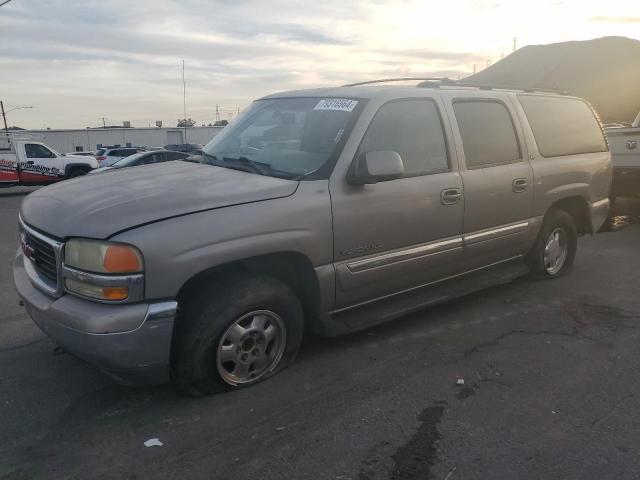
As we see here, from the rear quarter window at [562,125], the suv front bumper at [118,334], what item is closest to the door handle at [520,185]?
the rear quarter window at [562,125]

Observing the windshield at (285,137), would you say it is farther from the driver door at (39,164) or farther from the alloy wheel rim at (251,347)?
the driver door at (39,164)

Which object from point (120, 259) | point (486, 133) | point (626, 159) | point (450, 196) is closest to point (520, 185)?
point (486, 133)

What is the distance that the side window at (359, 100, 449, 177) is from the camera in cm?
387

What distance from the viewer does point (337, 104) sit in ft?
13.1

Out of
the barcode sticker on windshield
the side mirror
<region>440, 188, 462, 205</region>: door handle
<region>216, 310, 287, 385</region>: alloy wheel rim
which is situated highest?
the barcode sticker on windshield

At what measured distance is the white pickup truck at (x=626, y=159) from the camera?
8.46 meters

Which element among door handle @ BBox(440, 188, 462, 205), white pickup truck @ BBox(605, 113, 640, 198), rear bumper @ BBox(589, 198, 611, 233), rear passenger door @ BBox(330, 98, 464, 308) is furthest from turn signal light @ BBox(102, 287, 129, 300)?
white pickup truck @ BBox(605, 113, 640, 198)

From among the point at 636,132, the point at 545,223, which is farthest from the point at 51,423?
the point at 636,132

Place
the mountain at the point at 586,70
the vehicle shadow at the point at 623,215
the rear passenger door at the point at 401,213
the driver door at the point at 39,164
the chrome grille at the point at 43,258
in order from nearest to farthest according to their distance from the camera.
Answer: the chrome grille at the point at 43,258 < the rear passenger door at the point at 401,213 < the vehicle shadow at the point at 623,215 < the driver door at the point at 39,164 < the mountain at the point at 586,70

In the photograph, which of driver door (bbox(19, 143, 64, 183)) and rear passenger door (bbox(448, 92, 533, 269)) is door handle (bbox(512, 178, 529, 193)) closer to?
rear passenger door (bbox(448, 92, 533, 269))

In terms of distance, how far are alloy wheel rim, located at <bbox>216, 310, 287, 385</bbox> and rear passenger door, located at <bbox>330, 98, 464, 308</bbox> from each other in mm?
510

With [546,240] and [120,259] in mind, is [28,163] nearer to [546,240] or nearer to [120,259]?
[546,240]

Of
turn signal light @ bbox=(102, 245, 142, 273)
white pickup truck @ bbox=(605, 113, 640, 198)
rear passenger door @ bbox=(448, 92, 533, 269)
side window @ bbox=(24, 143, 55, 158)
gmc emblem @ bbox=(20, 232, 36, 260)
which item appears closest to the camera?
turn signal light @ bbox=(102, 245, 142, 273)

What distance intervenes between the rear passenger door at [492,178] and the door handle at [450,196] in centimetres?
10
